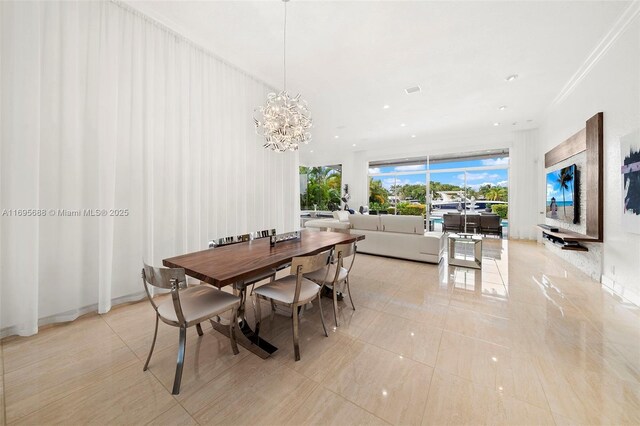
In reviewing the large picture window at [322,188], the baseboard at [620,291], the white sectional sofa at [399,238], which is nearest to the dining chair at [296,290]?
the white sectional sofa at [399,238]

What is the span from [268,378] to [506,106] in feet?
21.7

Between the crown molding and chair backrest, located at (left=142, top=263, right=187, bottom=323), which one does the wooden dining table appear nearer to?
chair backrest, located at (left=142, top=263, right=187, bottom=323)

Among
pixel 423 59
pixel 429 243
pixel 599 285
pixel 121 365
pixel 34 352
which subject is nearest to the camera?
pixel 121 365

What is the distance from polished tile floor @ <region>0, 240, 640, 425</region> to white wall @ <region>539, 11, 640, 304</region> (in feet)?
1.53

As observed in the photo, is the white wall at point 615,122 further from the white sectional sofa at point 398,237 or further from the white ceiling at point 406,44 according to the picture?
the white sectional sofa at point 398,237

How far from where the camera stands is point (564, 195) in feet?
14.0

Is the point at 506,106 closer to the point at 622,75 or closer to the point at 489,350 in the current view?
the point at 622,75

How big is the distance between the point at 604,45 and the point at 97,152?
Result: 636 cm

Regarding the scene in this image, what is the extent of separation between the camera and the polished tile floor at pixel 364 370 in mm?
1294

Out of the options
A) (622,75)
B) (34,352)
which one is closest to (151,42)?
(34,352)

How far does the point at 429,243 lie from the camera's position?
407cm

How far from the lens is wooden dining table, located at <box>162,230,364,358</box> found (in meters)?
1.52

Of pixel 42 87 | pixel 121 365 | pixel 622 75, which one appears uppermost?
pixel 622 75

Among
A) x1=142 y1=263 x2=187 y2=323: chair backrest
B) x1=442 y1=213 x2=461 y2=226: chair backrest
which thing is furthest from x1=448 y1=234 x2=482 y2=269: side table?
x1=142 y1=263 x2=187 y2=323: chair backrest
